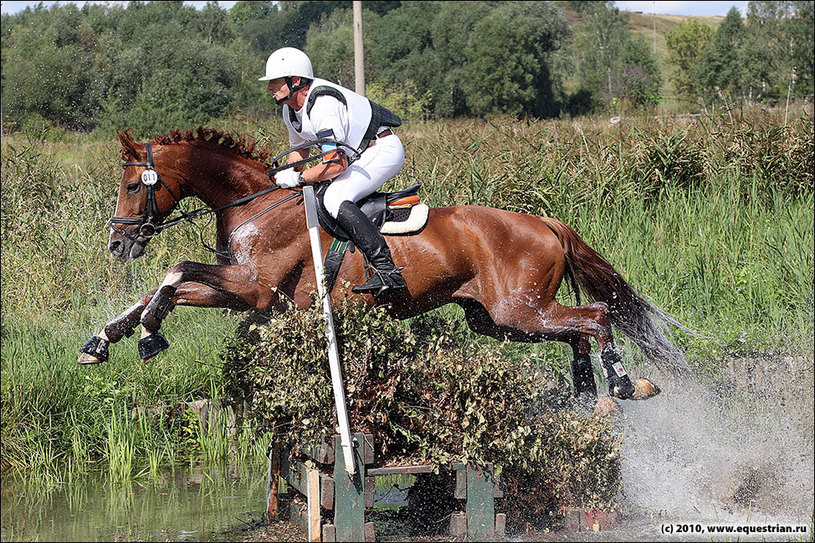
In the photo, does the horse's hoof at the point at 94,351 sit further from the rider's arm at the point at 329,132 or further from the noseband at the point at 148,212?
the rider's arm at the point at 329,132

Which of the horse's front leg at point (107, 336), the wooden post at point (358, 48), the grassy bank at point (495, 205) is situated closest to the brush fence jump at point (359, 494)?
the horse's front leg at point (107, 336)

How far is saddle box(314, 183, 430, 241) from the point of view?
5.30 meters

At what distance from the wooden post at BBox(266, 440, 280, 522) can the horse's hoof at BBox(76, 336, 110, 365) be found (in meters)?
1.15

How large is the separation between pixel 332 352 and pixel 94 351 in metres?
1.42

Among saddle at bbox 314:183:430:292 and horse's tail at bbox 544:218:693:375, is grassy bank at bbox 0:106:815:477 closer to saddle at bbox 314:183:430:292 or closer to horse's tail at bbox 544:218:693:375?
horse's tail at bbox 544:218:693:375

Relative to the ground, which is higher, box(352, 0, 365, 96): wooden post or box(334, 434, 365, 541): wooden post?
box(352, 0, 365, 96): wooden post

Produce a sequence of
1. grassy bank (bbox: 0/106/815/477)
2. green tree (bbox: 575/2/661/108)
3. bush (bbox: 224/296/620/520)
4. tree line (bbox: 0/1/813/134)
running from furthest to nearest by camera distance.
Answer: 1. green tree (bbox: 575/2/661/108)
2. tree line (bbox: 0/1/813/134)
3. grassy bank (bbox: 0/106/815/477)
4. bush (bbox: 224/296/620/520)

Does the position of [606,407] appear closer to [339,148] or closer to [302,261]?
[302,261]

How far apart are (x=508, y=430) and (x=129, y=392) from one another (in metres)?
3.26

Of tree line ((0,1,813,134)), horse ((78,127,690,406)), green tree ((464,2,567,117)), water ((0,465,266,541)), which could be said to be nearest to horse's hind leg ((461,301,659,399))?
horse ((78,127,690,406))

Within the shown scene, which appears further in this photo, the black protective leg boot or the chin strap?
the black protective leg boot

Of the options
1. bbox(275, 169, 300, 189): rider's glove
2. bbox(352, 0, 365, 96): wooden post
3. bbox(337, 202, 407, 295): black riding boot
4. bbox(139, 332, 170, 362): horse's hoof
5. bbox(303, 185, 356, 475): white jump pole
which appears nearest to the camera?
bbox(303, 185, 356, 475): white jump pole

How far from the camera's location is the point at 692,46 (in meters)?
89.4

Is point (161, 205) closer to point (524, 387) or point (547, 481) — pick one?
point (524, 387)
